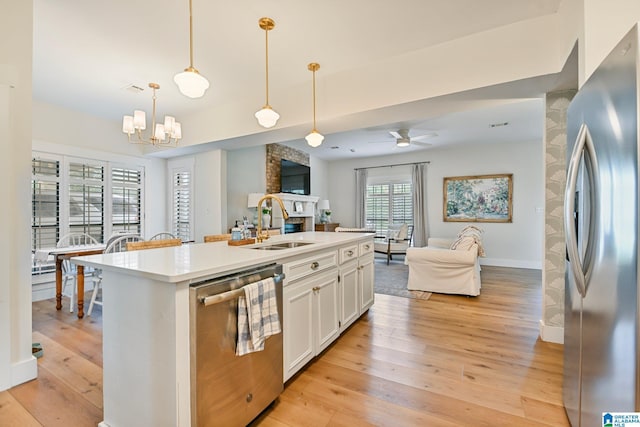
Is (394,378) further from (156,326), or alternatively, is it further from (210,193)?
(210,193)

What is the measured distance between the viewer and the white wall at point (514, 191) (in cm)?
602

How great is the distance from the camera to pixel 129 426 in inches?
54.3

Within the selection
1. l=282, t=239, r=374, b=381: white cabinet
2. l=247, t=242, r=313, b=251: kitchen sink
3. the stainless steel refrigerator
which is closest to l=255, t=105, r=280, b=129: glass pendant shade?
l=247, t=242, r=313, b=251: kitchen sink

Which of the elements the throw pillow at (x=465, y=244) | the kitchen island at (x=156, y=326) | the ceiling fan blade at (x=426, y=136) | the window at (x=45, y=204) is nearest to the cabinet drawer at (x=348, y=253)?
the kitchen island at (x=156, y=326)

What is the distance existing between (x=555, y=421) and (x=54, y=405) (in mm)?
2989

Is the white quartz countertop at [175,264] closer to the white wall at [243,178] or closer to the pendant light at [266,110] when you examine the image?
the pendant light at [266,110]

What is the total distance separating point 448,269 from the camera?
159 inches

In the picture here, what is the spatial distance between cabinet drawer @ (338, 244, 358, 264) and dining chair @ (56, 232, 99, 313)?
292 cm

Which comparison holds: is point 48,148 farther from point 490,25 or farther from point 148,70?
point 490,25

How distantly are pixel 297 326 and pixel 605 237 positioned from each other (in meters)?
1.65

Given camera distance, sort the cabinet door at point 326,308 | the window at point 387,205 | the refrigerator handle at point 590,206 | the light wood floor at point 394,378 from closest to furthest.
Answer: the refrigerator handle at point 590,206, the light wood floor at point 394,378, the cabinet door at point 326,308, the window at point 387,205

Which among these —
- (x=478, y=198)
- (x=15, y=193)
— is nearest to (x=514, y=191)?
(x=478, y=198)

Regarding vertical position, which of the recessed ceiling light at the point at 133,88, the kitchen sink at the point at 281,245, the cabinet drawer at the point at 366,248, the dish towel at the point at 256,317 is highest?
the recessed ceiling light at the point at 133,88

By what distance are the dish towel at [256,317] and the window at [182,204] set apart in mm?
4145
